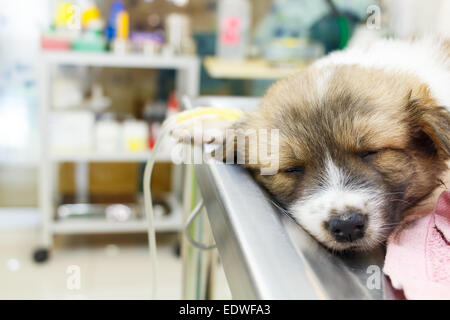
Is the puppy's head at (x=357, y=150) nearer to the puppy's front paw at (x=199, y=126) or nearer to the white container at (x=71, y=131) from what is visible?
the puppy's front paw at (x=199, y=126)

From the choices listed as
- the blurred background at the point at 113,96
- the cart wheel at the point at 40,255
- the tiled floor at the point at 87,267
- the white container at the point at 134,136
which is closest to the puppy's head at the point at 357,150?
the tiled floor at the point at 87,267

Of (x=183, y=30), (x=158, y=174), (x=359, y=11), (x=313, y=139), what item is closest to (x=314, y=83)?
(x=313, y=139)

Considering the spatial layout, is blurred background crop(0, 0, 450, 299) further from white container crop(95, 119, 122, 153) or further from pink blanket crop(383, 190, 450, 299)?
pink blanket crop(383, 190, 450, 299)

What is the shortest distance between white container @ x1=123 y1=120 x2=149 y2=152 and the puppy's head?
1851 mm

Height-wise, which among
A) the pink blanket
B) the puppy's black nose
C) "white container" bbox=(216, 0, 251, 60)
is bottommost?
the puppy's black nose

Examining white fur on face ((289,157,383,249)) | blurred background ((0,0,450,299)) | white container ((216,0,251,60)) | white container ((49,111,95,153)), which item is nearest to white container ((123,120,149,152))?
blurred background ((0,0,450,299))

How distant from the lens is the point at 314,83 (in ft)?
3.25

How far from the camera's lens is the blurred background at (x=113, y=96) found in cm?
260

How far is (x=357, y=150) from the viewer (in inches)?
35.7

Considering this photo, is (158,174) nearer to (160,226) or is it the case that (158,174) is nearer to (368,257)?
(160,226)

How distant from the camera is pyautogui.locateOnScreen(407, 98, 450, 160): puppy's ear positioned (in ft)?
2.84

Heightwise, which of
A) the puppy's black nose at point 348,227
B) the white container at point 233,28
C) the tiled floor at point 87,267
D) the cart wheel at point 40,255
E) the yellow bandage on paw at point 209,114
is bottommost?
the tiled floor at point 87,267

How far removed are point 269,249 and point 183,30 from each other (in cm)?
233

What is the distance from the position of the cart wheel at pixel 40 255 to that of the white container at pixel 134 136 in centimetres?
72
